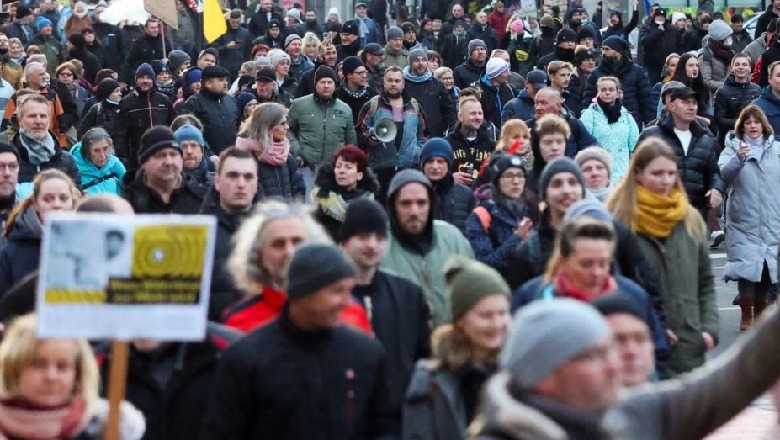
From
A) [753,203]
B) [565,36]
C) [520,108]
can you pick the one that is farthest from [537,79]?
[565,36]

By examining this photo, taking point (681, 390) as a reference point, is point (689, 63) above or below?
above

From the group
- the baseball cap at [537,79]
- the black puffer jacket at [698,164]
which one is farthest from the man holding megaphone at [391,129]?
the black puffer jacket at [698,164]

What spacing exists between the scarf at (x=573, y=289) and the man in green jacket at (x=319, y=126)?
9324 mm

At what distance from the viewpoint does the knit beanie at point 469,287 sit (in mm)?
6316

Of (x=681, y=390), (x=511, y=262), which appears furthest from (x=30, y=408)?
(x=511, y=262)

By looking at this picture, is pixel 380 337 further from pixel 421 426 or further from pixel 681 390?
pixel 681 390

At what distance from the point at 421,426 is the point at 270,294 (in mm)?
1049

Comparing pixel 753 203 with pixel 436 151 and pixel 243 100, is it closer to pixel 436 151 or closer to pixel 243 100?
pixel 436 151

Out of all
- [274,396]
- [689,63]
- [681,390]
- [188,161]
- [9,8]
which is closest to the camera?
[681,390]

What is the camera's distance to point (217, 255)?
852 centimetres

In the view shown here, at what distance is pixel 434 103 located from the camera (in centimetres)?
1953

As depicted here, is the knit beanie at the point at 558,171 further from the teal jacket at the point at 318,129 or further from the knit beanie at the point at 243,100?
the knit beanie at the point at 243,100

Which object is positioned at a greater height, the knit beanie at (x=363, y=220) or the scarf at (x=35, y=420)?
the knit beanie at (x=363, y=220)

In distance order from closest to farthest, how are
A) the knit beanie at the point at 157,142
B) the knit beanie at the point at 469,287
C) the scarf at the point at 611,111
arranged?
the knit beanie at the point at 469,287
the knit beanie at the point at 157,142
the scarf at the point at 611,111
